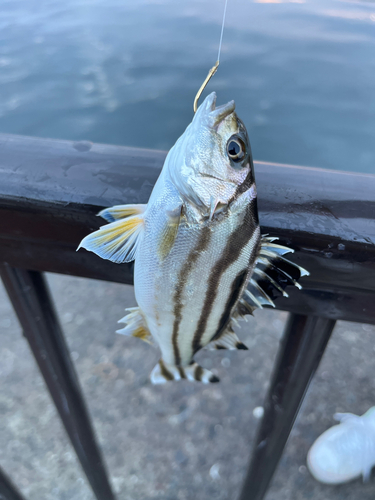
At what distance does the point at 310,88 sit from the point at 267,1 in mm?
2779

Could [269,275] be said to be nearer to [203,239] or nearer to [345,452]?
[203,239]

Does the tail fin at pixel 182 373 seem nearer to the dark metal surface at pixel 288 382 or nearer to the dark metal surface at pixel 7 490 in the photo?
the dark metal surface at pixel 288 382

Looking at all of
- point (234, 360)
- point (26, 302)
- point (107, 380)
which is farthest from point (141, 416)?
point (26, 302)

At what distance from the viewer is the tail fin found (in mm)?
853

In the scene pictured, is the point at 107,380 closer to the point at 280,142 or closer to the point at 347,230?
the point at 347,230

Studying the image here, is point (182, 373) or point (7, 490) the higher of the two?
point (182, 373)

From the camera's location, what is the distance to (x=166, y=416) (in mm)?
2127

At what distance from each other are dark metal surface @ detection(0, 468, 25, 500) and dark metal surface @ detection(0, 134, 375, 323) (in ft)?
3.52

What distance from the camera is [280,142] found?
559 cm

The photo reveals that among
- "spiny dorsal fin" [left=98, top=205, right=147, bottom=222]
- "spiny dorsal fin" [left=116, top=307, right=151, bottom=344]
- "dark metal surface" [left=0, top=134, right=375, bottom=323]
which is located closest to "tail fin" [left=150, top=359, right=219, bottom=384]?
"spiny dorsal fin" [left=116, top=307, right=151, bottom=344]

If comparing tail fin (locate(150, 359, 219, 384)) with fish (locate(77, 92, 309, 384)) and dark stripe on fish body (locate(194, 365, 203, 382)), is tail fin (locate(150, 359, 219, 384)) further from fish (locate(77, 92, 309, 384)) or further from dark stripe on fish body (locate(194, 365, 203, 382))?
fish (locate(77, 92, 309, 384))

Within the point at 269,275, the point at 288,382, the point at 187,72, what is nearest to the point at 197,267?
the point at 269,275

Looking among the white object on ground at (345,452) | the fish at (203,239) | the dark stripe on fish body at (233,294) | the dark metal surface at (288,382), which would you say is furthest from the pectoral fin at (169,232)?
the white object on ground at (345,452)

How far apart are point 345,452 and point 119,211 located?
6.68 feet
